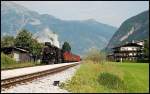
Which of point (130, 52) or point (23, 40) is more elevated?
point (23, 40)

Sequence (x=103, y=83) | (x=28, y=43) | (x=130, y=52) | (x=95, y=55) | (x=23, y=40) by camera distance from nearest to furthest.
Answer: (x=103, y=83)
(x=95, y=55)
(x=28, y=43)
(x=23, y=40)
(x=130, y=52)

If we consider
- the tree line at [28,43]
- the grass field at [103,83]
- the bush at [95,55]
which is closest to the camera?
the grass field at [103,83]

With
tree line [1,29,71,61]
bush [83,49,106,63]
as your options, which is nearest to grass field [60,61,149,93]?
bush [83,49,106,63]

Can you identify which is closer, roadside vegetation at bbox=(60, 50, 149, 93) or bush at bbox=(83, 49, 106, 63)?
roadside vegetation at bbox=(60, 50, 149, 93)

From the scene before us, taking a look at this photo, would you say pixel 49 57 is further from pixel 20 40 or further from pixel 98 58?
pixel 20 40

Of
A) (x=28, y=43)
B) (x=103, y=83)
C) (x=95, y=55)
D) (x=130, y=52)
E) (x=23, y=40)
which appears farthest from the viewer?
(x=130, y=52)

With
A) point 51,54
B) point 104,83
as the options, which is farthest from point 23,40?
point 104,83

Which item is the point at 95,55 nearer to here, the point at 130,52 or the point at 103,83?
the point at 103,83

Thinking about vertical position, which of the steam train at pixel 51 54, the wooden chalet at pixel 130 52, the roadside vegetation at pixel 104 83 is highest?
the wooden chalet at pixel 130 52

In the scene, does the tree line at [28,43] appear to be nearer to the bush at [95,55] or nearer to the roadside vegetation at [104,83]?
the bush at [95,55]

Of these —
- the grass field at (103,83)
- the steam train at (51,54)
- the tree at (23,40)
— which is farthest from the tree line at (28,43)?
the grass field at (103,83)

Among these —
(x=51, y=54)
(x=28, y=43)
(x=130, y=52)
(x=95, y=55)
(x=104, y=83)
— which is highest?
(x=28, y=43)

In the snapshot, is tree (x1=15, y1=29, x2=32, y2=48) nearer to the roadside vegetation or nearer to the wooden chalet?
the wooden chalet

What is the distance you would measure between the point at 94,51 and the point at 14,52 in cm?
1861
